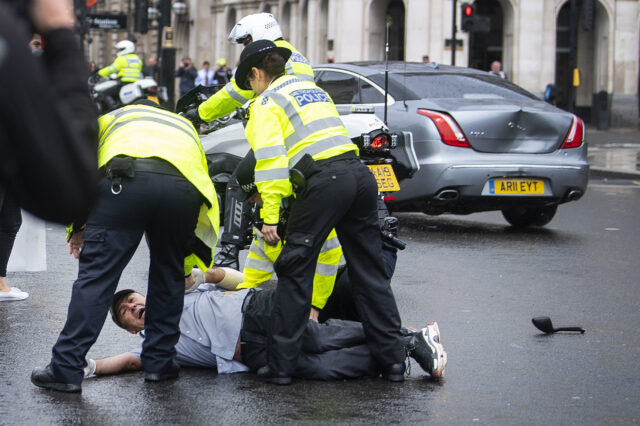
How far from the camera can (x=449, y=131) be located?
36.9ft

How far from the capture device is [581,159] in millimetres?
11773

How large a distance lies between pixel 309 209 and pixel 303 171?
0.63ft

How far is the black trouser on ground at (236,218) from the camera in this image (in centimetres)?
908

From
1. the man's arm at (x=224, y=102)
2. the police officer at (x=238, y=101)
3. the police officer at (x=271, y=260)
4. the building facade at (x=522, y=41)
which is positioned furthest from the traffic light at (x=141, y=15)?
the police officer at (x=271, y=260)

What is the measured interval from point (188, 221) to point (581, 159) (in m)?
7.11

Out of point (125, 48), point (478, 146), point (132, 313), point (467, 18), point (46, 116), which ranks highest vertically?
point (467, 18)

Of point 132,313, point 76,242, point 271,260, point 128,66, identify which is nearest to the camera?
point 76,242

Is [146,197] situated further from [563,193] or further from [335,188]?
[563,193]

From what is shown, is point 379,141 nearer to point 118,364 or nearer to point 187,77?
point 118,364

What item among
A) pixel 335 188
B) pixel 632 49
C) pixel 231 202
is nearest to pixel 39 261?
pixel 231 202

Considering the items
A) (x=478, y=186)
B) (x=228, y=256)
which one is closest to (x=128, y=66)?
(x=478, y=186)

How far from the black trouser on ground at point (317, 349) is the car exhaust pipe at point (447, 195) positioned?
5.47 metres

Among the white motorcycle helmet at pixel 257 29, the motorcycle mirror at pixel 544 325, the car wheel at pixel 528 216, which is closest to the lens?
the motorcycle mirror at pixel 544 325

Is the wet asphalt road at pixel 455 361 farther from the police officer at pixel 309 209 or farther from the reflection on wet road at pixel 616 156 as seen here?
the reflection on wet road at pixel 616 156
